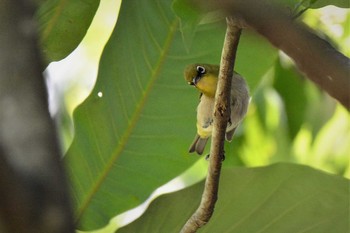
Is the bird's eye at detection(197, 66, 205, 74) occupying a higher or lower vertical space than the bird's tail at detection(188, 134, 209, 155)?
higher

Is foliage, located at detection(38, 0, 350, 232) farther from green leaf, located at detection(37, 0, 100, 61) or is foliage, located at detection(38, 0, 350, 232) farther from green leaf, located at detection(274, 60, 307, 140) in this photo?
green leaf, located at detection(274, 60, 307, 140)

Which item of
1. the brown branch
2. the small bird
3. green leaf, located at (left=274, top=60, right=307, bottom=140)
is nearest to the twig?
the small bird

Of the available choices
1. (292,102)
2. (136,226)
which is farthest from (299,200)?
(292,102)

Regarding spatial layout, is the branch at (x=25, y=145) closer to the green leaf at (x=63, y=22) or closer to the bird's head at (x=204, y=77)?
the bird's head at (x=204, y=77)

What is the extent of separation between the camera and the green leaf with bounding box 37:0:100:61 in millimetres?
1155

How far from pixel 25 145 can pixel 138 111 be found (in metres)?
0.95

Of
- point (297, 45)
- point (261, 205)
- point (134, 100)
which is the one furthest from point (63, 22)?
point (297, 45)

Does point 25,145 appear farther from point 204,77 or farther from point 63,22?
point 63,22

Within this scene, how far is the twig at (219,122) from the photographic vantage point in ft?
2.00

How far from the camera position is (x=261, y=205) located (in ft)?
3.57

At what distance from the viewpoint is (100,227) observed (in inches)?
45.6

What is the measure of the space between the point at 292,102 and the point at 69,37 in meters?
0.50

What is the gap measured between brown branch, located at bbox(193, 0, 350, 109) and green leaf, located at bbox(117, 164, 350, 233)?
82 centimetres

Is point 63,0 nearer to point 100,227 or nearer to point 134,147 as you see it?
point 134,147
